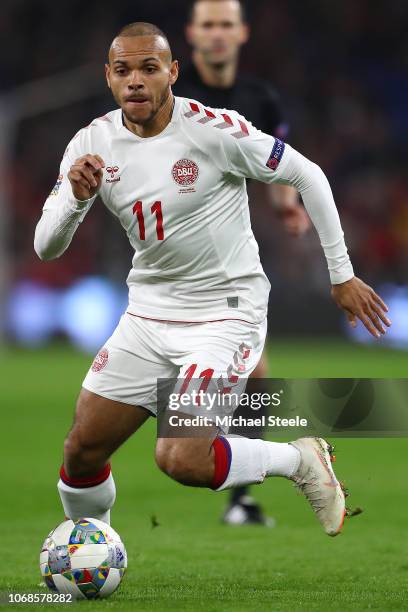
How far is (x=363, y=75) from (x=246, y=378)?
2297 centimetres

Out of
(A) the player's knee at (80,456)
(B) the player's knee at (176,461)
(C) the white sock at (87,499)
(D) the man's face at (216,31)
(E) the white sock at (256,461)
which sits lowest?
(C) the white sock at (87,499)

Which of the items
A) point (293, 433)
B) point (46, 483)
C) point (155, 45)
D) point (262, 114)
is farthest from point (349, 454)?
point (155, 45)

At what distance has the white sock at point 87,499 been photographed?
532 centimetres

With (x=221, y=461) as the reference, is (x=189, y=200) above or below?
above

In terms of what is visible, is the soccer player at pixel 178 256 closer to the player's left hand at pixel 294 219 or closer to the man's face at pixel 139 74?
the man's face at pixel 139 74

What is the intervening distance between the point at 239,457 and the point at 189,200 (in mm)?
1095

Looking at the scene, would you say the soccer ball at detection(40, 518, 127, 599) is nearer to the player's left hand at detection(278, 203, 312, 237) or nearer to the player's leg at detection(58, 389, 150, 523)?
the player's leg at detection(58, 389, 150, 523)

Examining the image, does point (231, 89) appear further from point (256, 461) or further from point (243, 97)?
point (256, 461)

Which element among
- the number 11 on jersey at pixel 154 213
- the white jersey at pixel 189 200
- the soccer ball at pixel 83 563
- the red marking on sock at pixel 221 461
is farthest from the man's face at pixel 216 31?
the soccer ball at pixel 83 563

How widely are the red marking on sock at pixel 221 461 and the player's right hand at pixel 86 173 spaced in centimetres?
113

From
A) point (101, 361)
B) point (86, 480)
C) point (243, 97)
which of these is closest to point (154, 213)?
point (101, 361)

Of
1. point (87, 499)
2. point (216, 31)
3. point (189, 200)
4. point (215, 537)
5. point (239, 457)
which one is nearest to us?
point (239, 457)

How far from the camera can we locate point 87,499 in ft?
17.5

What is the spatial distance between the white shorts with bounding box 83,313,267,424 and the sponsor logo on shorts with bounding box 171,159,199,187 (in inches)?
24.1
